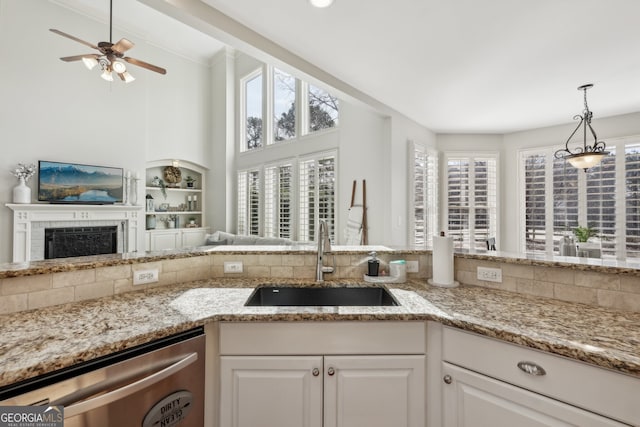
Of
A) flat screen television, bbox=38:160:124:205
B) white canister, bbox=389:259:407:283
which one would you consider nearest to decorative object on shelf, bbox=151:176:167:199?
flat screen television, bbox=38:160:124:205

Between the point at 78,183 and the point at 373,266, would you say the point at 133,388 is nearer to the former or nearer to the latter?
the point at 373,266

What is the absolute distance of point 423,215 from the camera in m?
4.51

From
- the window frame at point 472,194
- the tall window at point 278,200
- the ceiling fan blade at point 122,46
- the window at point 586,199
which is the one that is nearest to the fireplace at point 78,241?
the tall window at point 278,200

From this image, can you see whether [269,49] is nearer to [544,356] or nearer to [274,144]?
[544,356]

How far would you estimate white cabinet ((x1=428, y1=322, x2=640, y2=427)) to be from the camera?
848 mm

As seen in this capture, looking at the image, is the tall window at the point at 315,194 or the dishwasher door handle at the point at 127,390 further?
the tall window at the point at 315,194

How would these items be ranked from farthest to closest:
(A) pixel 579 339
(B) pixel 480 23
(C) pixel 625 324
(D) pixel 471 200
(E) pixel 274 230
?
1. (E) pixel 274 230
2. (D) pixel 471 200
3. (B) pixel 480 23
4. (C) pixel 625 324
5. (A) pixel 579 339

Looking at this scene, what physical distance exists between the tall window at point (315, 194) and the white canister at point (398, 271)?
9.45 ft

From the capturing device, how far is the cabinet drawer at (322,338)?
1.18 metres

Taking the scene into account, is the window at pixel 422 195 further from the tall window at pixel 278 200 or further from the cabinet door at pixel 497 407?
the cabinet door at pixel 497 407

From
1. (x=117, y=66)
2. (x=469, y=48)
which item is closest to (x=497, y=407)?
(x=469, y=48)

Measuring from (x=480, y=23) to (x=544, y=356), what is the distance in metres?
2.23

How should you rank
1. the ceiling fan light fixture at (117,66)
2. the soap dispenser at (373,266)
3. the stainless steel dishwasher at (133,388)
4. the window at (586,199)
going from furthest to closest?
the window at (586,199)
the ceiling fan light fixture at (117,66)
the soap dispenser at (373,266)
the stainless steel dishwasher at (133,388)

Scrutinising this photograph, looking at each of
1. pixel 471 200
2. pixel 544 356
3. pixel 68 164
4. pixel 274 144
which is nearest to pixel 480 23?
pixel 544 356
